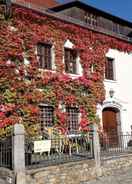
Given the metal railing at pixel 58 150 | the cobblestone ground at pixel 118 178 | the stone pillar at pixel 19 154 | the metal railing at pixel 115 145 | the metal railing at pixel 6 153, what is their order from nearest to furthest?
the stone pillar at pixel 19 154 → the metal railing at pixel 6 153 → the metal railing at pixel 58 150 → the cobblestone ground at pixel 118 178 → the metal railing at pixel 115 145

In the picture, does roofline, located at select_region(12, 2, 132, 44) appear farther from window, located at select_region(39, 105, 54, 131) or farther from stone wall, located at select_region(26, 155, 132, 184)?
stone wall, located at select_region(26, 155, 132, 184)

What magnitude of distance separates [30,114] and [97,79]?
5627 mm

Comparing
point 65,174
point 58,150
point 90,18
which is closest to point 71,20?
point 90,18

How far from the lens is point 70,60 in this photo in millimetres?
18281

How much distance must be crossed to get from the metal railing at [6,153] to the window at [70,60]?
7.26 m

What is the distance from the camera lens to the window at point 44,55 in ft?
54.9

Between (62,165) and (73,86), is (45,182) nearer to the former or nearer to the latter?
(62,165)

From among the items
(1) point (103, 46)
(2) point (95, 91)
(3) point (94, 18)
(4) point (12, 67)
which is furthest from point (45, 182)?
(3) point (94, 18)

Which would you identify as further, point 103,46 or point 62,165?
point 103,46

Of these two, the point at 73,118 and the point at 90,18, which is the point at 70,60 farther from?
the point at 90,18

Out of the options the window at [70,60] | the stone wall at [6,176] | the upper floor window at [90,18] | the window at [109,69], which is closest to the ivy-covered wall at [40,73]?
the window at [70,60]

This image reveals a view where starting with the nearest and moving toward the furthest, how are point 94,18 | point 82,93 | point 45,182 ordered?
1. point 45,182
2. point 82,93
3. point 94,18

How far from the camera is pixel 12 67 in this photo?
15.0m

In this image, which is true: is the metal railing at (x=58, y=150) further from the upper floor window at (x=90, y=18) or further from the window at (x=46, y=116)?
the upper floor window at (x=90, y=18)
